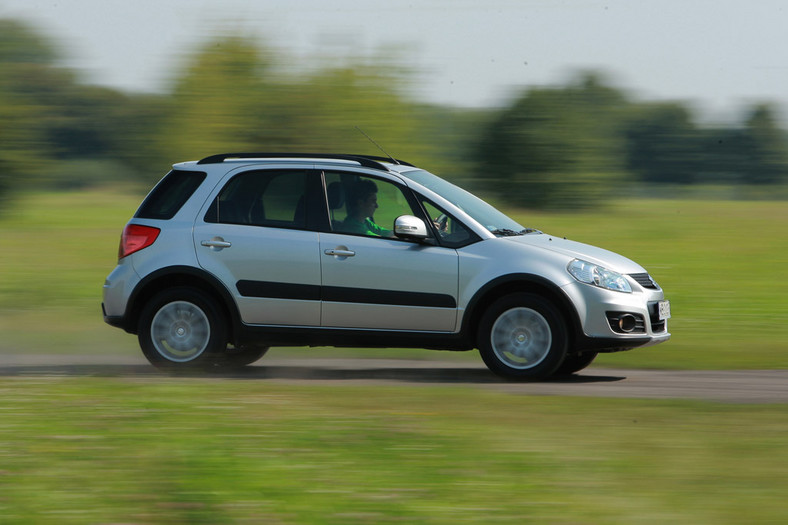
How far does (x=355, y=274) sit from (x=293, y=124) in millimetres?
20777

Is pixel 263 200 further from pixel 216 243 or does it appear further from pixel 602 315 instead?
pixel 602 315

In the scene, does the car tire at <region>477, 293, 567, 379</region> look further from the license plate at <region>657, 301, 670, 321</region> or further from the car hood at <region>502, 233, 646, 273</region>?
the license plate at <region>657, 301, 670, 321</region>

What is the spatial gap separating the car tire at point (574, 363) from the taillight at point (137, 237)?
3.47 m

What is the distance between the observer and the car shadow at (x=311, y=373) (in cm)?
874

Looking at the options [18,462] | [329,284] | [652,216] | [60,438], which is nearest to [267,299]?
[329,284]

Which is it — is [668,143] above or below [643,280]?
above

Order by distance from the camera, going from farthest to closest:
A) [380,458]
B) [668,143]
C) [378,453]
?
1. [668,143]
2. [378,453]
3. [380,458]

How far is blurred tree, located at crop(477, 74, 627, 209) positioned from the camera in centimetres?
4069

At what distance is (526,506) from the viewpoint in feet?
15.3

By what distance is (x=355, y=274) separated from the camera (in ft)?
27.8

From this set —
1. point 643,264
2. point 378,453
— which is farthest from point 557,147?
point 378,453

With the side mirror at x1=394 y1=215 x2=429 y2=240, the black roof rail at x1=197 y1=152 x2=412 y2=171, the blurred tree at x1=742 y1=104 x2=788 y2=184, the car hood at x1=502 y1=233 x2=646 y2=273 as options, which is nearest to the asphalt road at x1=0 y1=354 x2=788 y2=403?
the car hood at x1=502 y1=233 x2=646 y2=273

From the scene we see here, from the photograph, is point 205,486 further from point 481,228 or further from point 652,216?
point 652,216

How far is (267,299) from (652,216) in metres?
29.7
